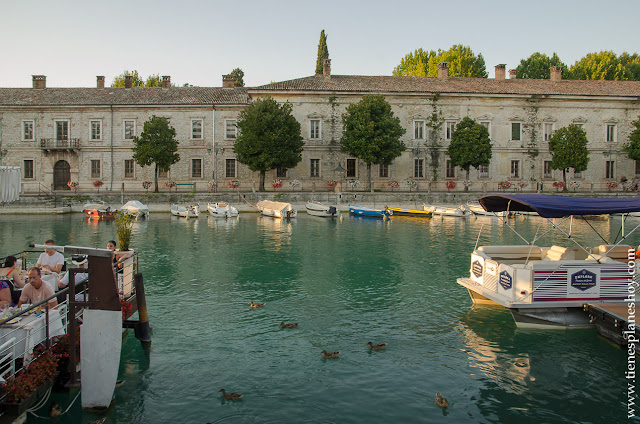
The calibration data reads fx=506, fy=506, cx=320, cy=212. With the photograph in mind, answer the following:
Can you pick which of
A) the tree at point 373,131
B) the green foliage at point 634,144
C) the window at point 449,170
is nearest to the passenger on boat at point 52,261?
the tree at point 373,131

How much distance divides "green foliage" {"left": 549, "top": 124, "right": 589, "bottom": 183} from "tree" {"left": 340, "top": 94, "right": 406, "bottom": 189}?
15475 mm

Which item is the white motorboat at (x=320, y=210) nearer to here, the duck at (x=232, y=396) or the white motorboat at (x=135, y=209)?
the white motorboat at (x=135, y=209)

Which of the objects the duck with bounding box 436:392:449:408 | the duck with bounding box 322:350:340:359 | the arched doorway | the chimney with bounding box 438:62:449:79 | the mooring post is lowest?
the duck with bounding box 436:392:449:408

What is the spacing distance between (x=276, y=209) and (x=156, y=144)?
13650 mm

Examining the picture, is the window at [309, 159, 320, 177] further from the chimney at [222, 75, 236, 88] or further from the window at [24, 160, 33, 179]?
the window at [24, 160, 33, 179]

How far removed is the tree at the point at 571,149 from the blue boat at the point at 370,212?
19.9 metres

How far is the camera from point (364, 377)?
9953 mm

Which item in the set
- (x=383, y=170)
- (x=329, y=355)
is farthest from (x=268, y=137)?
(x=329, y=355)

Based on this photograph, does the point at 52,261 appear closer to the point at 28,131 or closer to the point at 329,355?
the point at 329,355

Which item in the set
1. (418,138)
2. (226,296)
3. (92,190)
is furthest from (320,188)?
(226,296)

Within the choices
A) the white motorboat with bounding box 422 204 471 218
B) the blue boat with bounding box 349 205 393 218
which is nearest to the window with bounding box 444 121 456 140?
the white motorboat with bounding box 422 204 471 218

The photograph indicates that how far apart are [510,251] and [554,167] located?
4014 centimetres

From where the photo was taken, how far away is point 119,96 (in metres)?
51.2

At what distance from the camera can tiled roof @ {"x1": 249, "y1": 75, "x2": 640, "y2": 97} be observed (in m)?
49.8
